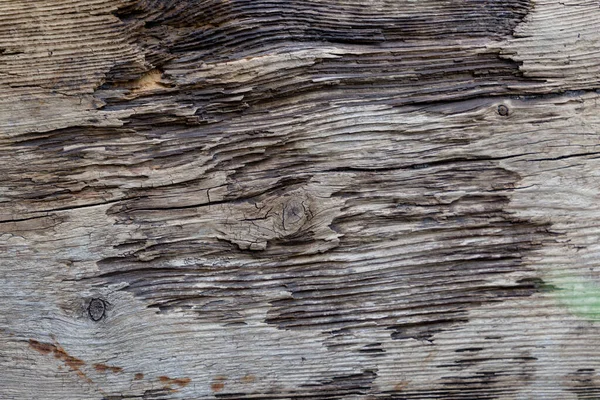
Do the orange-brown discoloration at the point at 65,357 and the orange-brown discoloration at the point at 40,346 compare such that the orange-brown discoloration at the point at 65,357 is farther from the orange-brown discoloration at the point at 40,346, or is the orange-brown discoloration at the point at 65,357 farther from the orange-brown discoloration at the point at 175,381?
the orange-brown discoloration at the point at 175,381

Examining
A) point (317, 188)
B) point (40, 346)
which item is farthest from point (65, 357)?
point (317, 188)

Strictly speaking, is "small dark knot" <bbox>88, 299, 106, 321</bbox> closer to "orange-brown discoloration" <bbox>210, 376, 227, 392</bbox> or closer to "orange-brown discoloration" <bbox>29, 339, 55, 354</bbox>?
"orange-brown discoloration" <bbox>29, 339, 55, 354</bbox>

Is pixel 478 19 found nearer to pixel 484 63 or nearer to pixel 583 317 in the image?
pixel 484 63

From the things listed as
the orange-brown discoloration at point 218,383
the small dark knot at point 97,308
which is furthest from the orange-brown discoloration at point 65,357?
the orange-brown discoloration at point 218,383

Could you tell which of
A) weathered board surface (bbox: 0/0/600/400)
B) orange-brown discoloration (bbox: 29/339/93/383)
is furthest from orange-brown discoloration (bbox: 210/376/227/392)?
orange-brown discoloration (bbox: 29/339/93/383)

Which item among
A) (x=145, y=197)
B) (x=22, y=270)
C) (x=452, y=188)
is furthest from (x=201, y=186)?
(x=452, y=188)

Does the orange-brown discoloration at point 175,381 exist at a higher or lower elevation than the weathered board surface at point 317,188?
lower

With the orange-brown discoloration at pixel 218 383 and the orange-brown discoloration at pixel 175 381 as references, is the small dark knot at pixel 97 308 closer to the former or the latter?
the orange-brown discoloration at pixel 175 381

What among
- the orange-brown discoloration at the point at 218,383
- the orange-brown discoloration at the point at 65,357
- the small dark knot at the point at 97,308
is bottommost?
the orange-brown discoloration at the point at 218,383
